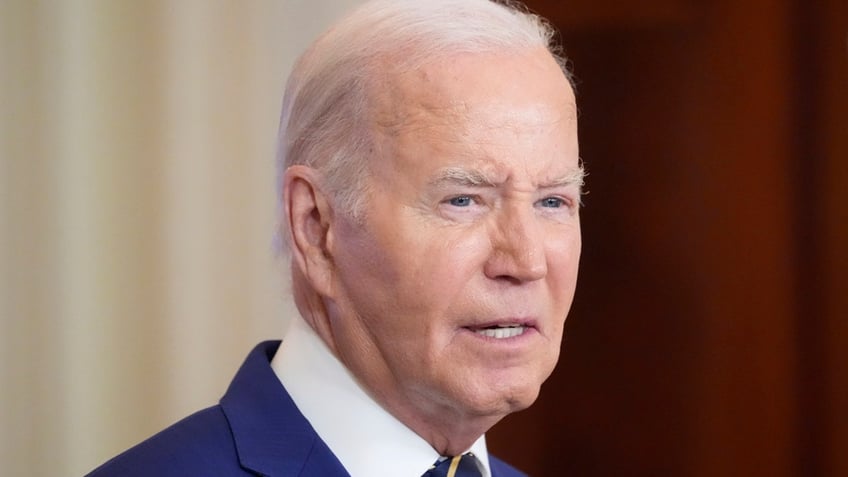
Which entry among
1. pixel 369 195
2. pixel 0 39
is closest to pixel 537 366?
pixel 369 195

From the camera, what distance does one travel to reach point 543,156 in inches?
57.4

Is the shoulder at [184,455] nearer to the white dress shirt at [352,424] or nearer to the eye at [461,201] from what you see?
the white dress shirt at [352,424]

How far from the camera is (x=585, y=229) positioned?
2.86 m

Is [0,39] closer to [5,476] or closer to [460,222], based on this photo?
[5,476]

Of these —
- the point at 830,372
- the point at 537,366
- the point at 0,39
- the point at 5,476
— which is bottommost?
the point at 830,372

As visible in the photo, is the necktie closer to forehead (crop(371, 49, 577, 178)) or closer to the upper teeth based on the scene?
the upper teeth

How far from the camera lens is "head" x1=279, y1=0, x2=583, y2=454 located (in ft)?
4.64

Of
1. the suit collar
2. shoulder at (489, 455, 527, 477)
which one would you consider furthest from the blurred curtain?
the suit collar

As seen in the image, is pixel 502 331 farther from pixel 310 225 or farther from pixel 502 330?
pixel 310 225

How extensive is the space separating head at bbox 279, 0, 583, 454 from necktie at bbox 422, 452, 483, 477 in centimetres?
5

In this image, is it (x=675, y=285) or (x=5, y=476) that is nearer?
(x=5, y=476)

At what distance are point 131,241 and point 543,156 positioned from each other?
119 cm

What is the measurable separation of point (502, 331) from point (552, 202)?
0.63ft

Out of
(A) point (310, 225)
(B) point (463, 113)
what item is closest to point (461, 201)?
(B) point (463, 113)
